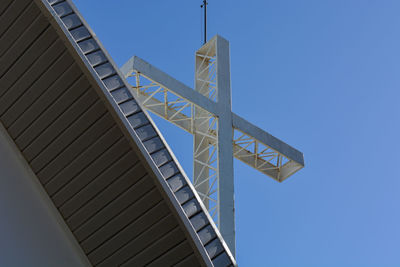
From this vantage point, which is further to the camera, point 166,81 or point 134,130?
point 166,81

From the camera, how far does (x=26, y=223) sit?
17.1m

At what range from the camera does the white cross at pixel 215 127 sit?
60.2 ft

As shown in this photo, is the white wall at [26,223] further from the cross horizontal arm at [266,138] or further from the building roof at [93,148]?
the cross horizontal arm at [266,138]

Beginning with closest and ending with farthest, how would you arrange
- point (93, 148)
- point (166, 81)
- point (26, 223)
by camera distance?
point (93, 148), point (26, 223), point (166, 81)

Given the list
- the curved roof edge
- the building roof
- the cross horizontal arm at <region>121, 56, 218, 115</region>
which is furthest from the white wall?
the cross horizontal arm at <region>121, 56, 218, 115</region>

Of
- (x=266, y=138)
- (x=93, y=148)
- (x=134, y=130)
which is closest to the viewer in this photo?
(x=134, y=130)

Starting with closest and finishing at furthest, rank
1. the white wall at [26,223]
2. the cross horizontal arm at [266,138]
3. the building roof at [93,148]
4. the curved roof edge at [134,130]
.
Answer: the curved roof edge at [134,130], the building roof at [93,148], the white wall at [26,223], the cross horizontal arm at [266,138]

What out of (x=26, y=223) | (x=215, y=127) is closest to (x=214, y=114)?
(x=215, y=127)

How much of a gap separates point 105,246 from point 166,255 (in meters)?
1.77

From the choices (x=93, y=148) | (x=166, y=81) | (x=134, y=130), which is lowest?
(x=134, y=130)

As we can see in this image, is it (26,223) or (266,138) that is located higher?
(26,223)

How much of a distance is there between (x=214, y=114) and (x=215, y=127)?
47cm

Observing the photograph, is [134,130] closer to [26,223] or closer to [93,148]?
[93,148]

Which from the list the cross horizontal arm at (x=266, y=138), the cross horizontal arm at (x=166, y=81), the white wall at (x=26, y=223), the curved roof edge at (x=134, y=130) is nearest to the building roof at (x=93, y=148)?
the curved roof edge at (x=134, y=130)
